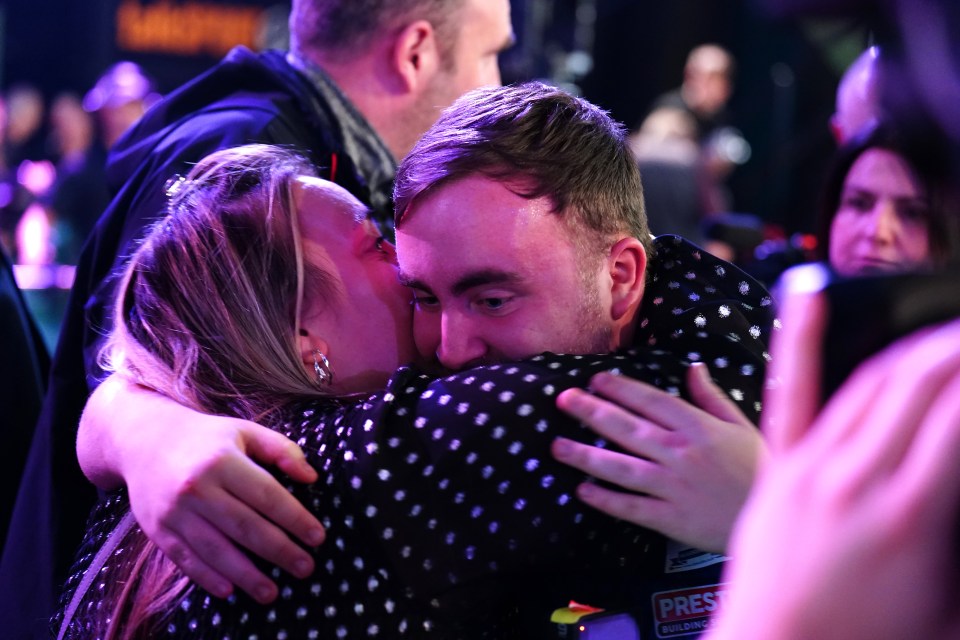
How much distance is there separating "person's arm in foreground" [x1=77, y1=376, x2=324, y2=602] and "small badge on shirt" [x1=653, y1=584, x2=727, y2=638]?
0.44 meters

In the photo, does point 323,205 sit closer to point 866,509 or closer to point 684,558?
point 684,558

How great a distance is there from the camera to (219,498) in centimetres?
135

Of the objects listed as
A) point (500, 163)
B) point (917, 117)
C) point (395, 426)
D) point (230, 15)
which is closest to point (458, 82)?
point (500, 163)

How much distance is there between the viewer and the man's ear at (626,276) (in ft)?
5.40

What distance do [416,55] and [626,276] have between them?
3.53ft

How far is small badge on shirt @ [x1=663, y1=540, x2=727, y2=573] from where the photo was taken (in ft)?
4.44

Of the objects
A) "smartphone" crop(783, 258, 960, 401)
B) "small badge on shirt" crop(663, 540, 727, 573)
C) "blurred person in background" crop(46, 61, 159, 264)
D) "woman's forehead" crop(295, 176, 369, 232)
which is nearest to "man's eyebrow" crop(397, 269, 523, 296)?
"woman's forehead" crop(295, 176, 369, 232)

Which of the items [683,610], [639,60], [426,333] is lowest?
[683,610]

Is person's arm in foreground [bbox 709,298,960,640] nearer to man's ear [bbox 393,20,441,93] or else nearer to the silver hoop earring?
the silver hoop earring

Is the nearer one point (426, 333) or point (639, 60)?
point (426, 333)

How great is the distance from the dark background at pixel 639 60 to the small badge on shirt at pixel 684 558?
597cm

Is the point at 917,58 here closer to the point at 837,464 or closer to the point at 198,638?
the point at 837,464

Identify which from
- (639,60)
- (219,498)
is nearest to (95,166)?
(639,60)

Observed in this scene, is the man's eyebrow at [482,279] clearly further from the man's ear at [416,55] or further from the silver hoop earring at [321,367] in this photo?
the man's ear at [416,55]
